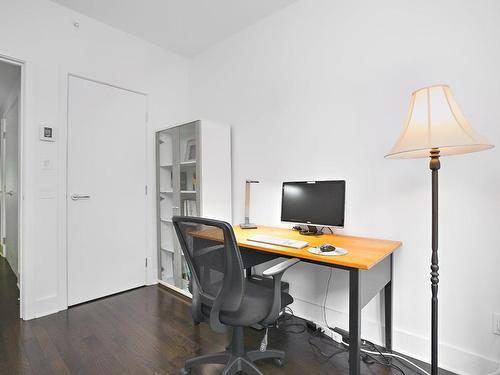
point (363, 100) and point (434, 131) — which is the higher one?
point (363, 100)

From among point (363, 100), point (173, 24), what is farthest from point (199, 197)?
point (173, 24)

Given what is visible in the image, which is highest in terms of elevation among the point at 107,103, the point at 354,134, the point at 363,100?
the point at 107,103

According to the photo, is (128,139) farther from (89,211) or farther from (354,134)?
(354,134)

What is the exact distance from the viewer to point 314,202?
2.11 m

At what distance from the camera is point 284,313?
8.06ft

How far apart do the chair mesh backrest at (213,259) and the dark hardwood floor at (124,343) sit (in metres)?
0.61

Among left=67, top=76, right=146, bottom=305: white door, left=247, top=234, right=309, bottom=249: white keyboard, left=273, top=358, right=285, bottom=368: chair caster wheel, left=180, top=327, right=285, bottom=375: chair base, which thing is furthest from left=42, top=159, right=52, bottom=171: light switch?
left=273, top=358, right=285, bottom=368: chair caster wheel

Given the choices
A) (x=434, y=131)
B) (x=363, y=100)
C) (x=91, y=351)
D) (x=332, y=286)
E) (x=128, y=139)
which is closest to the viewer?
(x=434, y=131)

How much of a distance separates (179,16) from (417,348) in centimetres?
345

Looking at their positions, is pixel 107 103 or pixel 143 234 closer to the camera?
pixel 107 103

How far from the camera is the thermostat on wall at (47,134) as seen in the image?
241cm

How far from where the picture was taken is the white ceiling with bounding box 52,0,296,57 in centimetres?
251

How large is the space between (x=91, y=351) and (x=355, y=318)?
1.77 metres

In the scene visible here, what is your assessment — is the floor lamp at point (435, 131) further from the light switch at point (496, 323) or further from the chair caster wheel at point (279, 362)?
the chair caster wheel at point (279, 362)
